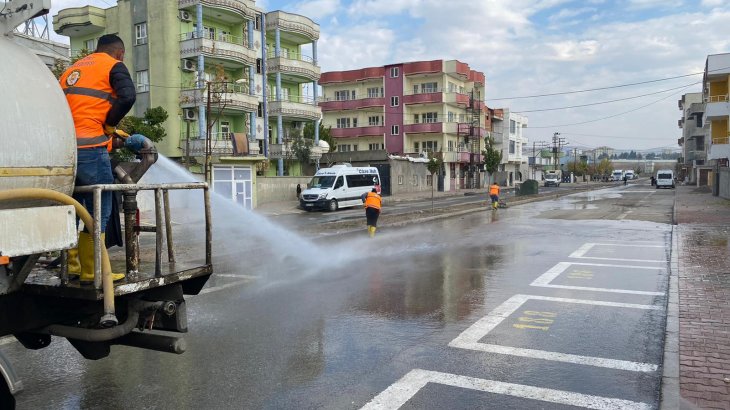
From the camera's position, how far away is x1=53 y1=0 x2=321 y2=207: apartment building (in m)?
34.8

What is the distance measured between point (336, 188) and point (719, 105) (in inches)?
1210

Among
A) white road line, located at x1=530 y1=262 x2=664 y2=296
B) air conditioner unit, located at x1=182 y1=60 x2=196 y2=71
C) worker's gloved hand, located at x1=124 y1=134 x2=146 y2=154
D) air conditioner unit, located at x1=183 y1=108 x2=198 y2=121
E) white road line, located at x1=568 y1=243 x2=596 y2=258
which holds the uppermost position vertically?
air conditioner unit, located at x1=182 y1=60 x2=196 y2=71

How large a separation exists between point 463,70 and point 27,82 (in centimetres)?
6484

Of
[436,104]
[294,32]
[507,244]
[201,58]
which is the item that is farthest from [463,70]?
[507,244]

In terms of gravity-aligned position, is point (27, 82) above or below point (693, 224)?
above

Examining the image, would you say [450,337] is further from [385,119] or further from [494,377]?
[385,119]

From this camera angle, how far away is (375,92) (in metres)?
65.8

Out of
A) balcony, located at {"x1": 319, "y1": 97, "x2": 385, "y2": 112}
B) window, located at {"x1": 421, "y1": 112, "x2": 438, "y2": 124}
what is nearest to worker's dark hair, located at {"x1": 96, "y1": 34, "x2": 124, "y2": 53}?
window, located at {"x1": 421, "y1": 112, "x2": 438, "y2": 124}

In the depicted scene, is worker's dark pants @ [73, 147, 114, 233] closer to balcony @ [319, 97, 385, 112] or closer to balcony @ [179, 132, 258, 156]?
balcony @ [179, 132, 258, 156]

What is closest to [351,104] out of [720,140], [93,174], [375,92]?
[375,92]

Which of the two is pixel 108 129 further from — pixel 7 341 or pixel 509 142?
pixel 509 142

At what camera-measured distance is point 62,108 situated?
3146 millimetres

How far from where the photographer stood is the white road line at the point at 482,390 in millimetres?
4324

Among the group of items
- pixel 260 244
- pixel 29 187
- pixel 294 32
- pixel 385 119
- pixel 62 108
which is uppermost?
pixel 294 32
